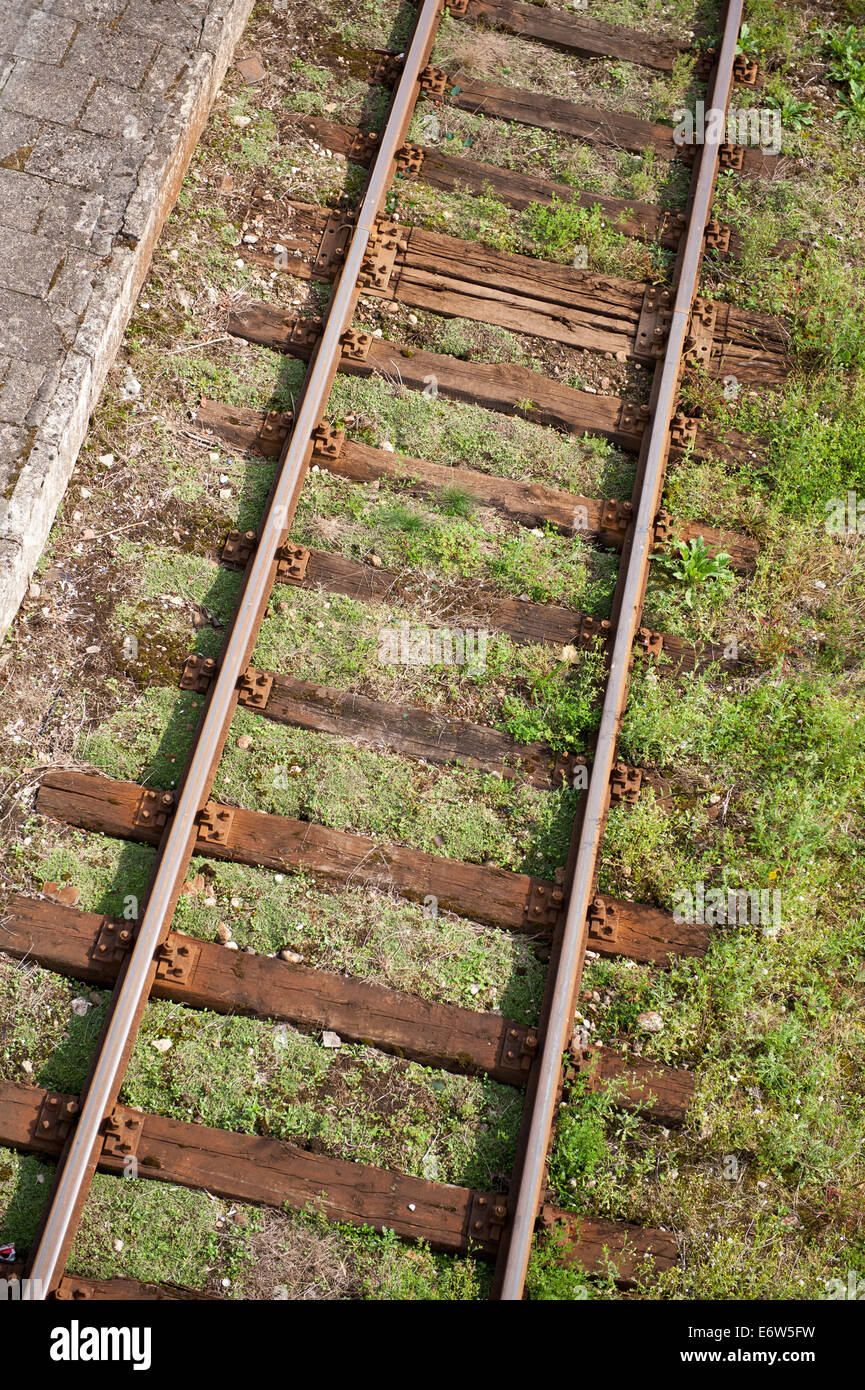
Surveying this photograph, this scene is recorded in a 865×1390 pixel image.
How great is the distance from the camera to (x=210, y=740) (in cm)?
536

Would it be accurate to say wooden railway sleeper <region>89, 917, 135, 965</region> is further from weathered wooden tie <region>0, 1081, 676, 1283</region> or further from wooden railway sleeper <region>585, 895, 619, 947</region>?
wooden railway sleeper <region>585, 895, 619, 947</region>

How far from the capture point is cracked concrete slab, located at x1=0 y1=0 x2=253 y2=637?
225 inches

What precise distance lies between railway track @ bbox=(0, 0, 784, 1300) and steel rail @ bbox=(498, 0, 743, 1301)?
0.01m

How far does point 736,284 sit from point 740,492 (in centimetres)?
148

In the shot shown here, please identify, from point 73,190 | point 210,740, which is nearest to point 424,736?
point 210,740

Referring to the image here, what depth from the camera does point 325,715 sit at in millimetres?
5688

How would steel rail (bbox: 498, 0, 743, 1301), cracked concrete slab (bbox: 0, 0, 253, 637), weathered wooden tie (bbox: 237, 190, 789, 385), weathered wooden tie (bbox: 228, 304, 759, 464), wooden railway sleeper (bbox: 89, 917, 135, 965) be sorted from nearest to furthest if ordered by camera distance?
steel rail (bbox: 498, 0, 743, 1301), wooden railway sleeper (bbox: 89, 917, 135, 965), cracked concrete slab (bbox: 0, 0, 253, 637), weathered wooden tie (bbox: 228, 304, 759, 464), weathered wooden tie (bbox: 237, 190, 789, 385)

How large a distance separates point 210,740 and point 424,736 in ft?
3.50

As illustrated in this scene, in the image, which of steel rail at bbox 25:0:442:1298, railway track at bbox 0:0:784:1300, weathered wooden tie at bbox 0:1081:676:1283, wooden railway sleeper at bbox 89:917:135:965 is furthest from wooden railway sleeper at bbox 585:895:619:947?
wooden railway sleeper at bbox 89:917:135:965

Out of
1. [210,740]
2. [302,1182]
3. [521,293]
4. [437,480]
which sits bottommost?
[302,1182]

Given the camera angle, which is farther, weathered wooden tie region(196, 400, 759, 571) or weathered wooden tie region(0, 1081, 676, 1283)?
weathered wooden tie region(196, 400, 759, 571)

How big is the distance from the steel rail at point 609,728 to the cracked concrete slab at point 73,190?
298 centimetres

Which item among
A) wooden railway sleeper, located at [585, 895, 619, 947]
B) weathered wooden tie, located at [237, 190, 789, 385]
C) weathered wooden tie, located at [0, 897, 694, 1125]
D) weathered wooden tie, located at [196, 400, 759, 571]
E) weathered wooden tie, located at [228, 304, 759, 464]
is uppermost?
weathered wooden tie, located at [237, 190, 789, 385]

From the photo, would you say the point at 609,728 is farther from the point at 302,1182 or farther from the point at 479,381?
the point at 302,1182
